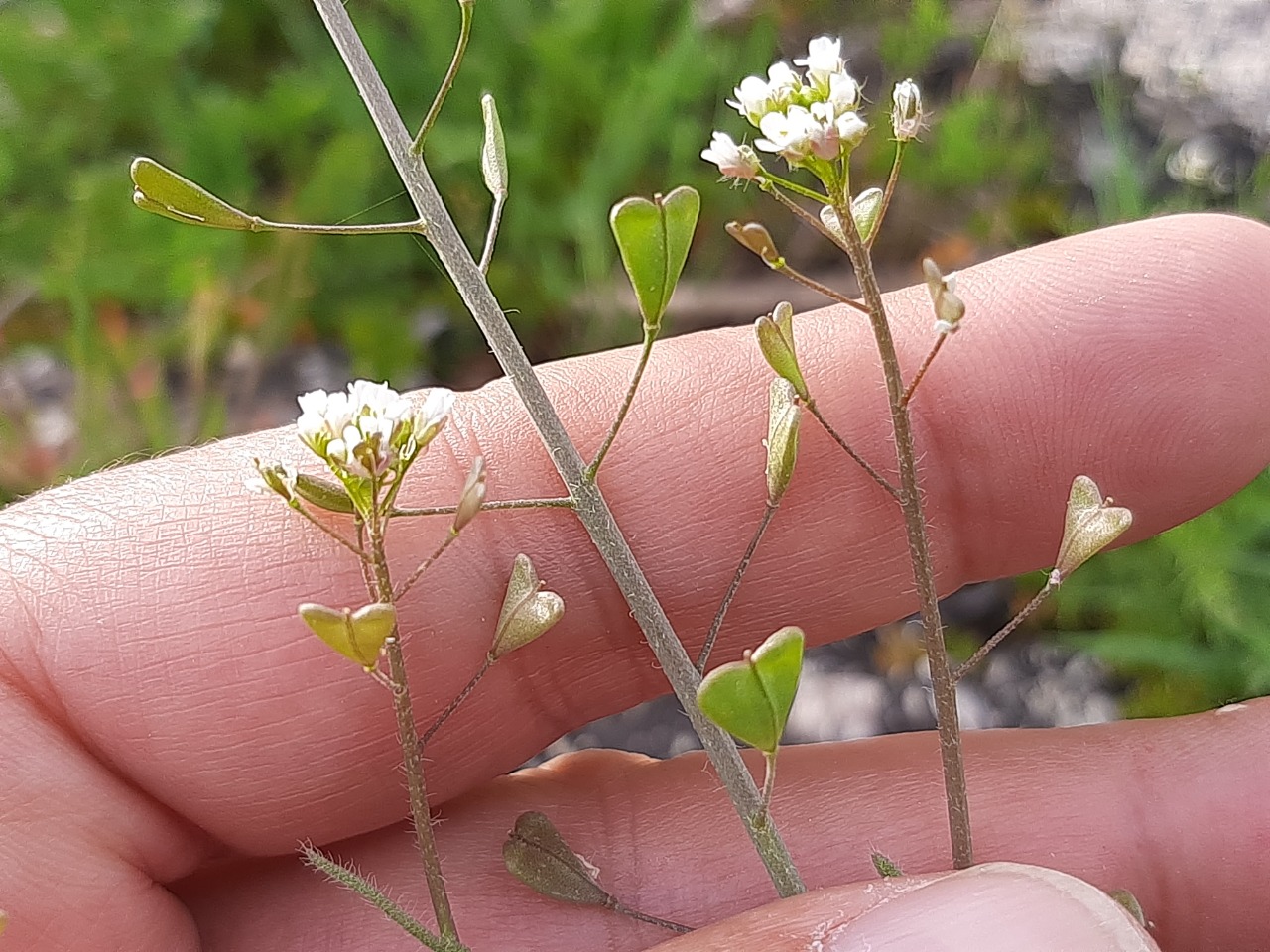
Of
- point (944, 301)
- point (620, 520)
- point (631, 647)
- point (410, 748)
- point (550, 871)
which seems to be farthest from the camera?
point (631, 647)

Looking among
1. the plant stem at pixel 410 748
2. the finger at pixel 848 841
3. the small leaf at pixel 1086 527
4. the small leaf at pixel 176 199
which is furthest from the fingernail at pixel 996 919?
the small leaf at pixel 176 199

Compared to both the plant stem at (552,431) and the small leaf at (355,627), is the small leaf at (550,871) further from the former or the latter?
the small leaf at (355,627)

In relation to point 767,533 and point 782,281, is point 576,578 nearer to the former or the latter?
point 767,533

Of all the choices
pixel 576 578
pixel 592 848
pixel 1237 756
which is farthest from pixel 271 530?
pixel 1237 756

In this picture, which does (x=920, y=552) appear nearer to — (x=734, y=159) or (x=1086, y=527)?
(x=1086, y=527)

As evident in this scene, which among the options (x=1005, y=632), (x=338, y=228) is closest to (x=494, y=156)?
(x=338, y=228)

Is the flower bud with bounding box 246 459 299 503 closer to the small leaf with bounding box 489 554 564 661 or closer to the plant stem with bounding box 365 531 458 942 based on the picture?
the plant stem with bounding box 365 531 458 942
